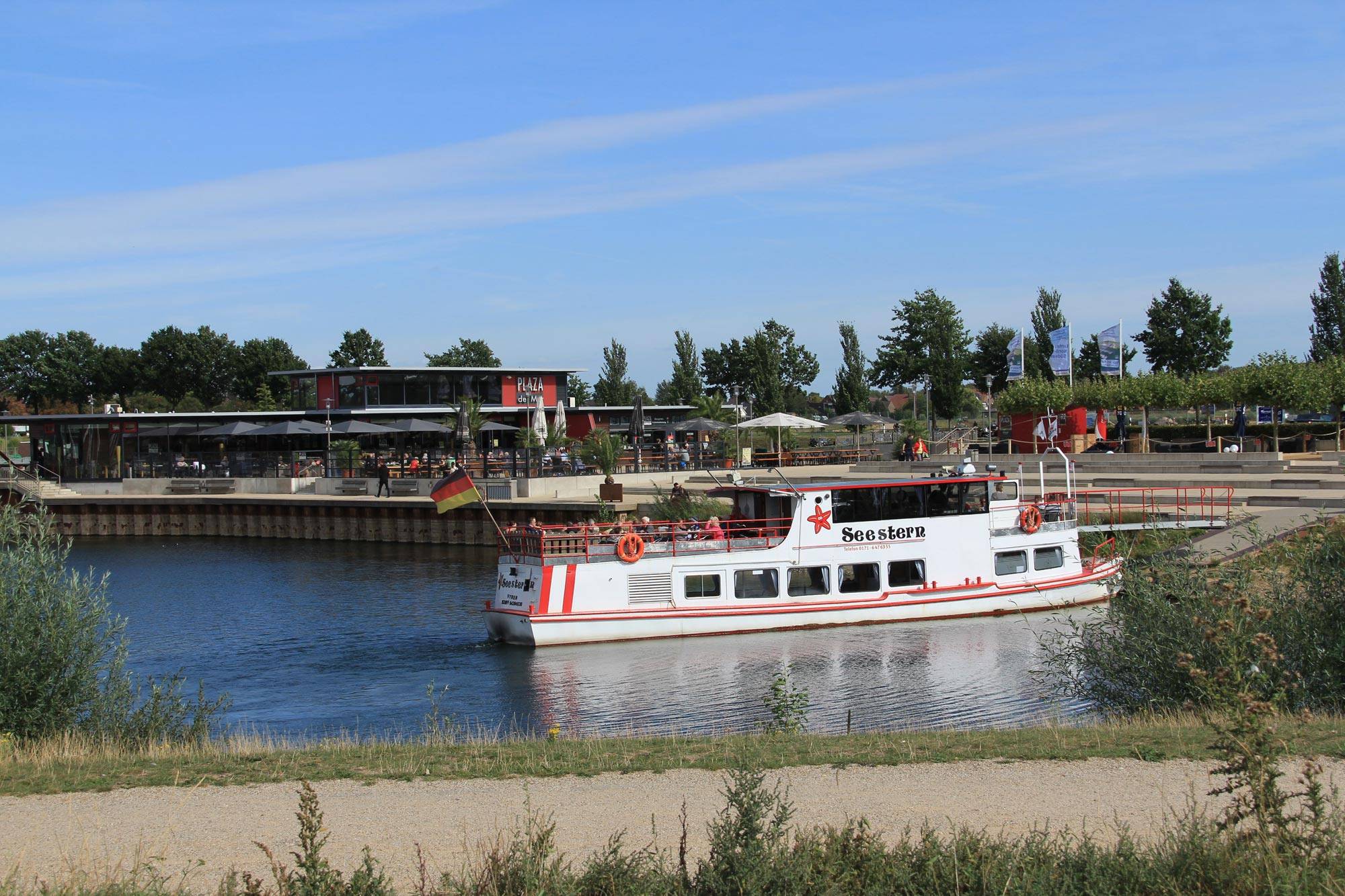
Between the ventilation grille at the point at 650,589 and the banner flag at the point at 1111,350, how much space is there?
35046 millimetres

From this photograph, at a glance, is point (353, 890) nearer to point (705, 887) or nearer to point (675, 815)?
point (705, 887)

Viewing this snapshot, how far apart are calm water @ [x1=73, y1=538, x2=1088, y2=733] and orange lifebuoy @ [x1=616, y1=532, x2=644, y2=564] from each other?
1.99 m

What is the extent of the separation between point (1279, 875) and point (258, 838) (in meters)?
7.51

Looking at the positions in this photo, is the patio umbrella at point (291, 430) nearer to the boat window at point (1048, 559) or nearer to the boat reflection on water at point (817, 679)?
the boat reflection on water at point (817, 679)

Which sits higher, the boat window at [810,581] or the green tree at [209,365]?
the green tree at [209,365]

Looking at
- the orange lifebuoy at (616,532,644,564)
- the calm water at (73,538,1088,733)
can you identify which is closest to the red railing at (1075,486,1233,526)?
the calm water at (73,538,1088,733)

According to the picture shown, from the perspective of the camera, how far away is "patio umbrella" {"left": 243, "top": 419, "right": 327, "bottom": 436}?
2354 inches

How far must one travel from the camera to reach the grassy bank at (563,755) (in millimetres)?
11727

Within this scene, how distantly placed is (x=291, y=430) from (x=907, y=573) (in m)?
39.4

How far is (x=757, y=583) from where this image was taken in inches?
1128

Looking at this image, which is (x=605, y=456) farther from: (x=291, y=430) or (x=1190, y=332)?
(x=1190, y=332)

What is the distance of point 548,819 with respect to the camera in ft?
32.5

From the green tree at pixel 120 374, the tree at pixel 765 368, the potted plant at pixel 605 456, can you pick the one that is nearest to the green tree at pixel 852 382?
the tree at pixel 765 368

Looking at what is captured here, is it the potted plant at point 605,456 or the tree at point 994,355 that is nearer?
the potted plant at point 605,456
